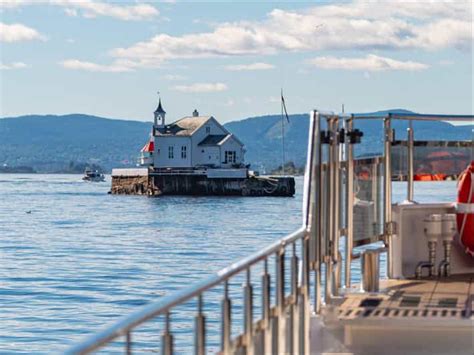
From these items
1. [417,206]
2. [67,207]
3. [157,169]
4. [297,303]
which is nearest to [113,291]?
[417,206]

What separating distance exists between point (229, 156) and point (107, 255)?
6729 centimetres

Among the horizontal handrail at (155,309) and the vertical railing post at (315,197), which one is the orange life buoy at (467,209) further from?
the horizontal handrail at (155,309)

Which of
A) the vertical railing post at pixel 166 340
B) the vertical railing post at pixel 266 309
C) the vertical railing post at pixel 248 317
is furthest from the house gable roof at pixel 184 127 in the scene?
the vertical railing post at pixel 166 340

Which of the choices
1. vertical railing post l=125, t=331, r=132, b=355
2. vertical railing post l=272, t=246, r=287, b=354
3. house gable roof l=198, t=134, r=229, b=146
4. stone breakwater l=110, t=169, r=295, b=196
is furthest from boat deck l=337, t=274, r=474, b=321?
house gable roof l=198, t=134, r=229, b=146

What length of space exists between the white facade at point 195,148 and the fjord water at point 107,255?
17.1 meters

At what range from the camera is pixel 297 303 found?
534cm

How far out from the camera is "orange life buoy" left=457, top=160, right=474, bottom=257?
26.5ft

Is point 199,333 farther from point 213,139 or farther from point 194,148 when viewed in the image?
point 213,139

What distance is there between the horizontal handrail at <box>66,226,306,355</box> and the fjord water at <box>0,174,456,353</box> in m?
4.21

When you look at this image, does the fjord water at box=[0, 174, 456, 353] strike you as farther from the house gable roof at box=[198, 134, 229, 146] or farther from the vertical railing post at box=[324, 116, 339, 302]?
the house gable roof at box=[198, 134, 229, 146]

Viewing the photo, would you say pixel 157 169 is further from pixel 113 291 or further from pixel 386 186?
pixel 386 186

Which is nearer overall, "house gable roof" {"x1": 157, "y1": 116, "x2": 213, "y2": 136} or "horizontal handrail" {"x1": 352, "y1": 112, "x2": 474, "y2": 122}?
"horizontal handrail" {"x1": 352, "y1": 112, "x2": 474, "y2": 122}

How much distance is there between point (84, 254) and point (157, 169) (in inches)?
2579

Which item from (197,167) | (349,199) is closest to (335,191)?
(349,199)
